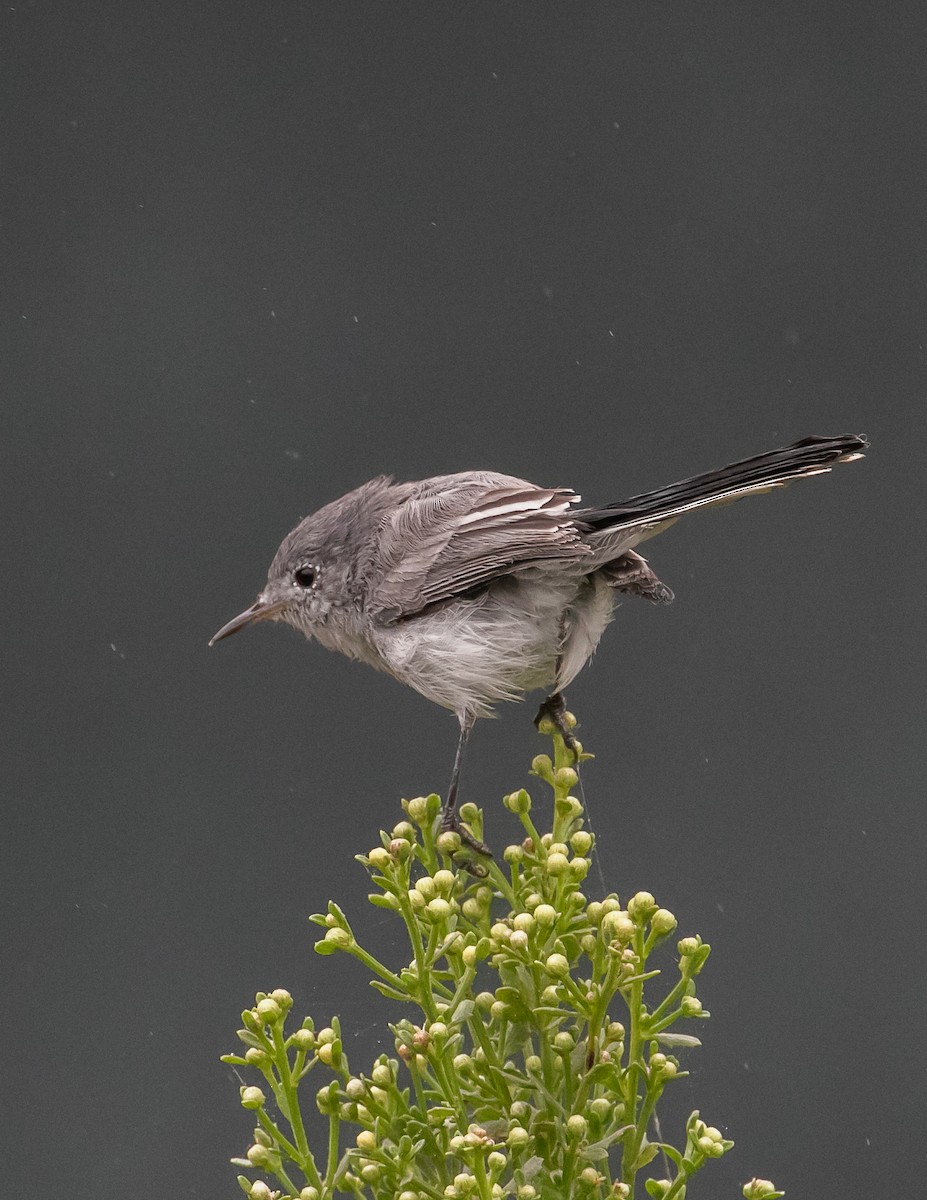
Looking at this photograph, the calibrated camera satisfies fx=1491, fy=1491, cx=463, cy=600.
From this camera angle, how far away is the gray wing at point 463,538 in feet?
6.13

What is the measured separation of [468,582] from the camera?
1.93 metres

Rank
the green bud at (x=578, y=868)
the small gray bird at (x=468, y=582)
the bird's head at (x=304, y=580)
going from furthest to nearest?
the bird's head at (x=304, y=580) < the small gray bird at (x=468, y=582) < the green bud at (x=578, y=868)

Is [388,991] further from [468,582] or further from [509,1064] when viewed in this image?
[468,582]

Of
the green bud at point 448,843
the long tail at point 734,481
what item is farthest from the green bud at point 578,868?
the long tail at point 734,481

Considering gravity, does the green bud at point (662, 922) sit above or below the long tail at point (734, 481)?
below

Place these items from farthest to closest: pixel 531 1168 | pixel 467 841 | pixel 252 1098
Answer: pixel 467 841
pixel 252 1098
pixel 531 1168

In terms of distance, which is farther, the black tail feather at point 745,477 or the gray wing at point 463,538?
the gray wing at point 463,538

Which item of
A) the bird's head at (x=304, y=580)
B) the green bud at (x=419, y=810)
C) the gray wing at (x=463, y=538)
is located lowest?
the green bud at (x=419, y=810)

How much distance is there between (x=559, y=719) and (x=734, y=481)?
417 millimetres

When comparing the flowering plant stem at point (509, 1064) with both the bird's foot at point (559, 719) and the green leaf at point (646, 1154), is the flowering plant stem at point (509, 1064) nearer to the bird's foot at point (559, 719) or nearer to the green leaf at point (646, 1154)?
the green leaf at point (646, 1154)

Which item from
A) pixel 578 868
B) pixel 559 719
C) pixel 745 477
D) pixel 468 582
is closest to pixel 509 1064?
pixel 578 868

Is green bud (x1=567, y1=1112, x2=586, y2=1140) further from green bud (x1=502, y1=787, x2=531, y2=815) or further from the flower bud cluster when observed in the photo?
green bud (x1=502, y1=787, x2=531, y2=815)

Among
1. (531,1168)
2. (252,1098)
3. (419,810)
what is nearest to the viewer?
(531,1168)

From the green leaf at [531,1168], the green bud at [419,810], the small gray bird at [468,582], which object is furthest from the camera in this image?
the small gray bird at [468,582]
